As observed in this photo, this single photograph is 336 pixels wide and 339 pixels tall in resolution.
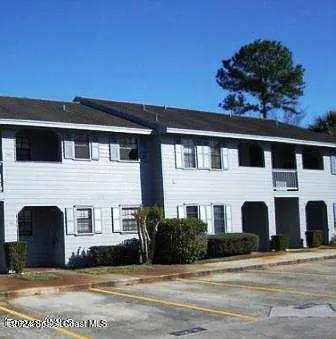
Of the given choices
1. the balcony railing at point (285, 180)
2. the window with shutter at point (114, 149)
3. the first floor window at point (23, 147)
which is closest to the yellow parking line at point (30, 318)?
the first floor window at point (23, 147)

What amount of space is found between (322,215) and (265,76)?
27979 mm

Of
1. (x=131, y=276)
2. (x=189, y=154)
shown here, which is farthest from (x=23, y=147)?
(x=131, y=276)

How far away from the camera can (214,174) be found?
27547 mm

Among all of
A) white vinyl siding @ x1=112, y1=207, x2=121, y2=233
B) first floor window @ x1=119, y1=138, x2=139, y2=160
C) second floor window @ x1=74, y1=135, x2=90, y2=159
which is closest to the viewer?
second floor window @ x1=74, y1=135, x2=90, y2=159

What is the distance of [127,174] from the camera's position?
2519cm

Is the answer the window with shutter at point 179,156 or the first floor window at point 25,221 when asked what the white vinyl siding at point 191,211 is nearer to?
the window with shutter at point 179,156

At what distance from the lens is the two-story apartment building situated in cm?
2267

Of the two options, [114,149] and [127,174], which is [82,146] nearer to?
[114,149]

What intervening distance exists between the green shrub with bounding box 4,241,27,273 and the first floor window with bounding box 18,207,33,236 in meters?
2.39

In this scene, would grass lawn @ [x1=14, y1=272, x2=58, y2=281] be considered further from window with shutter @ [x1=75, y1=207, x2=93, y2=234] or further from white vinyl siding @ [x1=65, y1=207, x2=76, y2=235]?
window with shutter @ [x1=75, y1=207, x2=93, y2=234]

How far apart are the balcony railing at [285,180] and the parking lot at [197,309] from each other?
12.2 m

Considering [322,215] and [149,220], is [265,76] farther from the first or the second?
[149,220]

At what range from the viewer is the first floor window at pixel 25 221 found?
23.4 meters

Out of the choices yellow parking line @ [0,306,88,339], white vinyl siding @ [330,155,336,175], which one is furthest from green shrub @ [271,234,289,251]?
yellow parking line @ [0,306,88,339]
